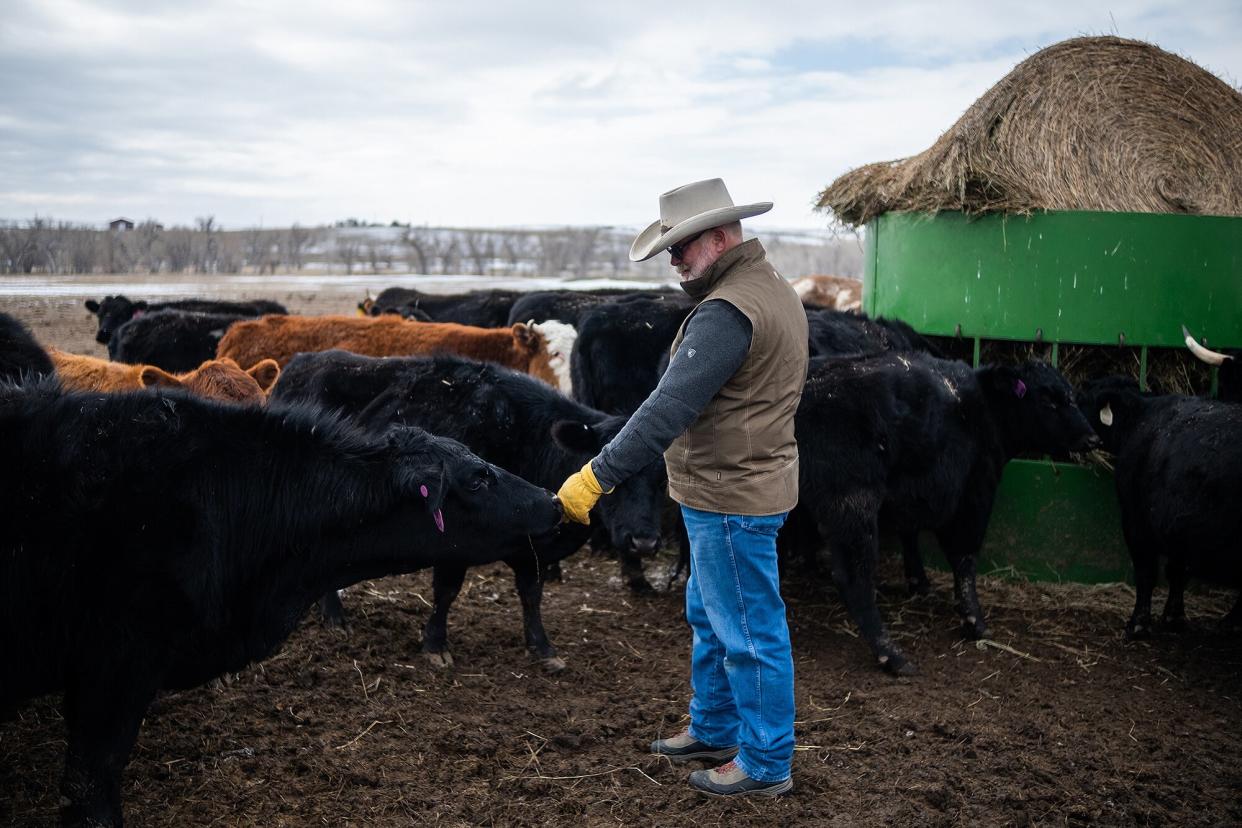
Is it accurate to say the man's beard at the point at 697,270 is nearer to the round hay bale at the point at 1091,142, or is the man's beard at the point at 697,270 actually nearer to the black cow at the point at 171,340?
the round hay bale at the point at 1091,142

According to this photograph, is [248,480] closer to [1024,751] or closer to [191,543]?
[191,543]

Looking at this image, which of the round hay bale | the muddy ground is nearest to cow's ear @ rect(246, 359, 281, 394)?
the muddy ground

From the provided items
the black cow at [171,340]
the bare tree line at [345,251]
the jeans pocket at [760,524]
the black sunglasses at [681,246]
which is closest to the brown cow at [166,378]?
the black sunglasses at [681,246]

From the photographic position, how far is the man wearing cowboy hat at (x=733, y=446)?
3619mm

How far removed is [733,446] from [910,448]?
2552mm

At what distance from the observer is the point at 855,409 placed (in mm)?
5852

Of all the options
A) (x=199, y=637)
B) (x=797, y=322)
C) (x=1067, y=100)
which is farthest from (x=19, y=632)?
(x=1067, y=100)

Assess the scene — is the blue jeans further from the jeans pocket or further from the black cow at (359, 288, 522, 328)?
the black cow at (359, 288, 522, 328)

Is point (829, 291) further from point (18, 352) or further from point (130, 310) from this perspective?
point (18, 352)

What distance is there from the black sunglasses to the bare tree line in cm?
3994

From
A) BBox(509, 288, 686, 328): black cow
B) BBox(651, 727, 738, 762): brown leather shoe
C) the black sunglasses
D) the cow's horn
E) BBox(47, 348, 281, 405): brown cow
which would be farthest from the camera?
BBox(509, 288, 686, 328): black cow

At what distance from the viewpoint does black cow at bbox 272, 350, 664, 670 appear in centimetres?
538

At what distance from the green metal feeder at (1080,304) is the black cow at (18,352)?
610cm

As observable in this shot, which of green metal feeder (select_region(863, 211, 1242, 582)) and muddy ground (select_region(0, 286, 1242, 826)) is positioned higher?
green metal feeder (select_region(863, 211, 1242, 582))
